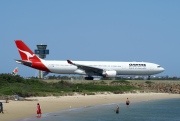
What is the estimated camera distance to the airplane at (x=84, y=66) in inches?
2781

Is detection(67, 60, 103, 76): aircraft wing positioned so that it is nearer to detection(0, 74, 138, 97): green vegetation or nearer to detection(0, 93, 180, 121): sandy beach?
detection(0, 74, 138, 97): green vegetation

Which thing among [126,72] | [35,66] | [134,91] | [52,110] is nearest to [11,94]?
[52,110]

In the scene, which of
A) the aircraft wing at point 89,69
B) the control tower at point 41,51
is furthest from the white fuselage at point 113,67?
the control tower at point 41,51

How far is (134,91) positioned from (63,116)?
30.3m

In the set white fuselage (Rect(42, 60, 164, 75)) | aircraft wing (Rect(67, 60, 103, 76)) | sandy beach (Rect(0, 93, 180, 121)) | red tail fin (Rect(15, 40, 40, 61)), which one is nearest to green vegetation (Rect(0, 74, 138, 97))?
sandy beach (Rect(0, 93, 180, 121))

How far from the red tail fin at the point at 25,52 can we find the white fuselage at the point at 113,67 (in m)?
2.22

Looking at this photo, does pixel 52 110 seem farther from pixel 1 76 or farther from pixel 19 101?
pixel 1 76

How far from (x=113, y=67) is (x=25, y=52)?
1572 centimetres

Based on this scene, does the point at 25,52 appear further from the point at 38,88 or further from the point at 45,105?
the point at 45,105

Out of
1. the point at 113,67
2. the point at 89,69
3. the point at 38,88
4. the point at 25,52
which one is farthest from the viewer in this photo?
the point at 25,52

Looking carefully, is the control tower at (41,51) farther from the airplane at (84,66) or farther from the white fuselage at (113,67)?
the white fuselage at (113,67)

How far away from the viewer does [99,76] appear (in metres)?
74.5

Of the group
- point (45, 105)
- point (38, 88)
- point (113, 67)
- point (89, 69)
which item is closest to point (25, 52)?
point (89, 69)

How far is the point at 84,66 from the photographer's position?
6962cm
